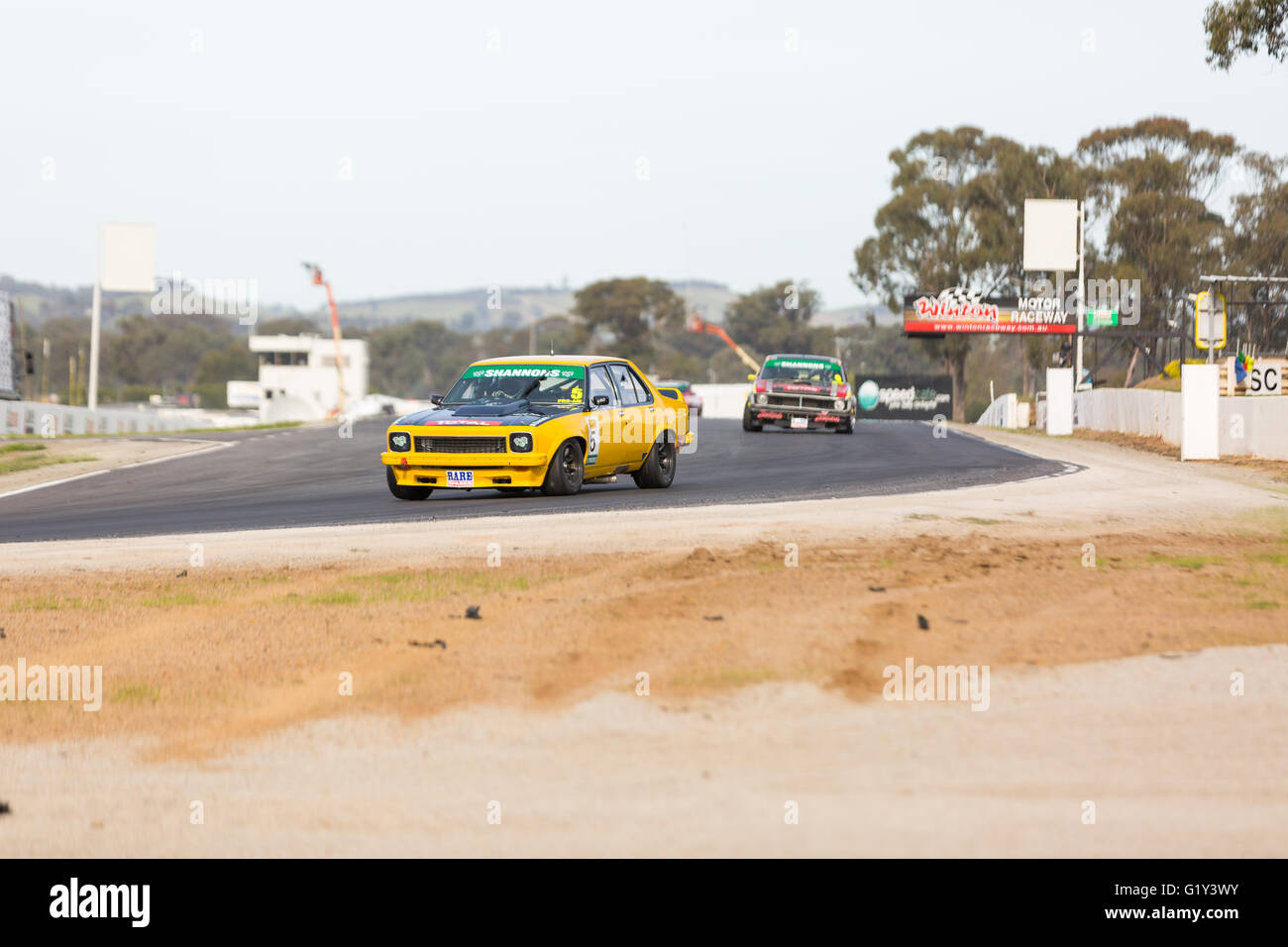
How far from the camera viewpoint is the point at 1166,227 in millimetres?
76562

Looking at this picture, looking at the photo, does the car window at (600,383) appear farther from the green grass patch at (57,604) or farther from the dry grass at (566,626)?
the green grass patch at (57,604)

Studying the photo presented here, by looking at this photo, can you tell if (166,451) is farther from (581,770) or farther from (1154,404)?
(581,770)

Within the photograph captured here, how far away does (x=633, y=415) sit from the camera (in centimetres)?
1581

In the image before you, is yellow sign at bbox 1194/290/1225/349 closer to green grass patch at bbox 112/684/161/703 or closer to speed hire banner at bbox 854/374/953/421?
green grass patch at bbox 112/684/161/703

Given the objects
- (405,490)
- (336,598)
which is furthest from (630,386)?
(336,598)

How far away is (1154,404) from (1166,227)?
165 ft

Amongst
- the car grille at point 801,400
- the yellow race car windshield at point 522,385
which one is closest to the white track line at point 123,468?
the yellow race car windshield at point 522,385

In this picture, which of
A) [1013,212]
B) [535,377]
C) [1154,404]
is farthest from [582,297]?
[535,377]

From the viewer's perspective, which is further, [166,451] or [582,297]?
[582,297]

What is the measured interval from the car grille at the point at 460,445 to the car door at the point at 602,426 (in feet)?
3.82

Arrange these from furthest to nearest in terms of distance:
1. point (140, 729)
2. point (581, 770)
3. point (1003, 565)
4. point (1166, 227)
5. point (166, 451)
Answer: point (1166, 227) → point (166, 451) → point (1003, 565) → point (140, 729) → point (581, 770)

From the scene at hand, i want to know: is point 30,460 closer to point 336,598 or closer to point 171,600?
point 171,600

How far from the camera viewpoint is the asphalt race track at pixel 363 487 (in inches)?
538
